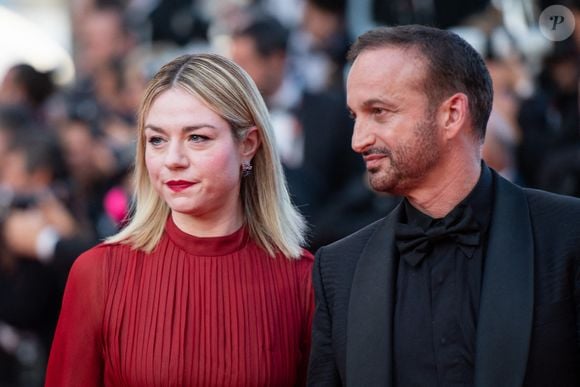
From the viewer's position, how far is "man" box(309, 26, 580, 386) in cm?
369

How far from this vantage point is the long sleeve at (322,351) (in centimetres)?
398

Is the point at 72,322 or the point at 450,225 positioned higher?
the point at 450,225

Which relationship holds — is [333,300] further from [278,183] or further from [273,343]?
[278,183]

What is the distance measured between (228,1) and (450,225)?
762 centimetres

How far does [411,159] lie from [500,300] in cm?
52

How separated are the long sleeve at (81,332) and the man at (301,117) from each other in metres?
2.85

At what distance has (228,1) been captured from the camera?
11203 mm

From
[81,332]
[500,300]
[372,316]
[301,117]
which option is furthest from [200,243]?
[301,117]

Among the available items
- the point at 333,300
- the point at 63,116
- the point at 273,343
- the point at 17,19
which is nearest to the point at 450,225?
the point at 333,300

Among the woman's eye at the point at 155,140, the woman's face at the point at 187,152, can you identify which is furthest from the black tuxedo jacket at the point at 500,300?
the woman's eye at the point at 155,140

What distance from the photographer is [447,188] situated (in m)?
3.96

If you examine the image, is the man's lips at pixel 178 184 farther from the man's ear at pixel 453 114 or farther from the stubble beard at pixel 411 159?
the man's ear at pixel 453 114

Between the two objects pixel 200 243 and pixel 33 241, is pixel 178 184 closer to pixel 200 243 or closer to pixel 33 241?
pixel 200 243

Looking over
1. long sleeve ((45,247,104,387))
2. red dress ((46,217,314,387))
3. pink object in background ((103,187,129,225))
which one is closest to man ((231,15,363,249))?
pink object in background ((103,187,129,225))
